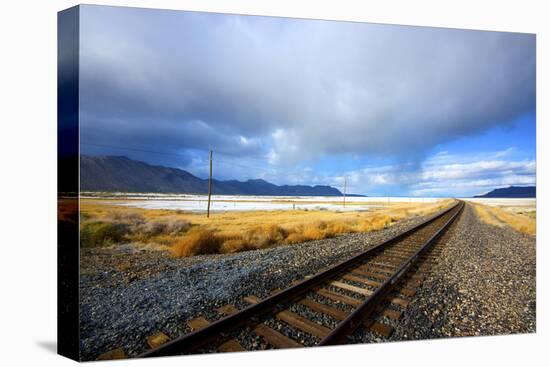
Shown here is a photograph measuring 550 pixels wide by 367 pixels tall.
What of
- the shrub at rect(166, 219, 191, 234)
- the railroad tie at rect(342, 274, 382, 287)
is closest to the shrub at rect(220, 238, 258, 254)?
the railroad tie at rect(342, 274, 382, 287)

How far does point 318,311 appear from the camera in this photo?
3102 mm

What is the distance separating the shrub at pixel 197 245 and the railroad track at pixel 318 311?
3290 mm

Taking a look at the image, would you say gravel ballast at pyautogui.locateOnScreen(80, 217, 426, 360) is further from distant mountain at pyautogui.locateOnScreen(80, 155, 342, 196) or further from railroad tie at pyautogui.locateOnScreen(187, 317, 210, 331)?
distant mountain at pyautogui.locateOnScreen(80, 155, 342, 196)

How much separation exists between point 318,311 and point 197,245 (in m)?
4.11

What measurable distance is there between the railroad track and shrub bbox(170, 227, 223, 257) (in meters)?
3.29

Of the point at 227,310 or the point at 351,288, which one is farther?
the point at 351,288

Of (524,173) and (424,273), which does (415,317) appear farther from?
(524,173)

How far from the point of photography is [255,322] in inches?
112

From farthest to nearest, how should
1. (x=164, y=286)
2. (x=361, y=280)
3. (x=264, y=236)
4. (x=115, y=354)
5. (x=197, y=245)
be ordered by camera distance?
(x=264, y=236) < (x=197, y=245) < (x=361, y=280) < (x=164, y=286) < (x=115, y=354)

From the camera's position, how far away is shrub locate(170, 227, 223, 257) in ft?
20.1

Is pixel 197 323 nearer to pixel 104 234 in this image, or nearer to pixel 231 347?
pixel 231 347

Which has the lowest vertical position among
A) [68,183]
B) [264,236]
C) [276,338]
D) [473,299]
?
[473,299]

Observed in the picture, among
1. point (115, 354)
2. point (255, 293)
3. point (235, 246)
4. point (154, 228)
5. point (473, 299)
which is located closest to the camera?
point (115, 354)

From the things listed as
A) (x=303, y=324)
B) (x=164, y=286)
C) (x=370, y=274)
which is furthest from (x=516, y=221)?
(x=164, y=286)
